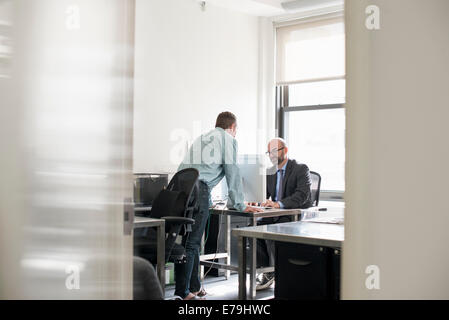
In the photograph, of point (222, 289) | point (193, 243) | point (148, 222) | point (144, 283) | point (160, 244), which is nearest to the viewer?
point (144, 283)

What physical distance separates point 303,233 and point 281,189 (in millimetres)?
2002

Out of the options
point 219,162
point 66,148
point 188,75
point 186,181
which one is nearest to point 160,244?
point 186,181

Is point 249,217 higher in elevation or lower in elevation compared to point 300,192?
lower

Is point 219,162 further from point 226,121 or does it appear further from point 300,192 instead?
point 300,192

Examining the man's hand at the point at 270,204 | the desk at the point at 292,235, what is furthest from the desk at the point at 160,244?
the man's hand at the point at 270,204

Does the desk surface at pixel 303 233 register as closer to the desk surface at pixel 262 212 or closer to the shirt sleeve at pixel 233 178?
the desk surface at pixel 262 212

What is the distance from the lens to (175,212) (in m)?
3.70

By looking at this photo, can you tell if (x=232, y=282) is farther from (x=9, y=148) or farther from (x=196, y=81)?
(x=9, y=148)

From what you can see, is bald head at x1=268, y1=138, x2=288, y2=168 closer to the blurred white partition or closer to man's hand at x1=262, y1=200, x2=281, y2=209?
man's hand at x1=262, y1=200, x2=281, y2=209

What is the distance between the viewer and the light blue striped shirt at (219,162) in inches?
163

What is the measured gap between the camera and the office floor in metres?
4.47

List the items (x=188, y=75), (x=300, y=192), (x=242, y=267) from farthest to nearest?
(x=188, y=75), (x=300, y=192), (x=242, y=267)

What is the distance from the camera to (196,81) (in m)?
5.75
